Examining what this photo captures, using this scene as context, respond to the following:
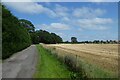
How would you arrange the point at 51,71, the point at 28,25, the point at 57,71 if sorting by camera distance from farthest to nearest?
the point at 28,25 < the point at 51,71 < the point at 57,71

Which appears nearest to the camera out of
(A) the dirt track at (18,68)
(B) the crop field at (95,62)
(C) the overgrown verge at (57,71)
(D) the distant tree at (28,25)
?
(B) the crop field at (95,62)

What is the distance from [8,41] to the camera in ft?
132

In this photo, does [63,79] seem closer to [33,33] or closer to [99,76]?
[99,76]

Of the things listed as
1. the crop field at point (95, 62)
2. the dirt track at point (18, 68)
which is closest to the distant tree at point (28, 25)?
the crop field at point (95, 62)

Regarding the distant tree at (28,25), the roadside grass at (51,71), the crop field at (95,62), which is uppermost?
the distant tree at (28,25)

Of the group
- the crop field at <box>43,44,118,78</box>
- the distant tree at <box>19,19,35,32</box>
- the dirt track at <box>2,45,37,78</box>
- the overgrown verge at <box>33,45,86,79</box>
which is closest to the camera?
the crop field at <box>43,44,118,78</box>

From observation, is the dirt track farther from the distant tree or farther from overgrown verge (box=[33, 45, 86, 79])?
the distant tree

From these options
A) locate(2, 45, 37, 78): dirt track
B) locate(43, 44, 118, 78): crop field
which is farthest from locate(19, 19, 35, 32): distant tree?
locate(2, 45, 37, 78): dirt track

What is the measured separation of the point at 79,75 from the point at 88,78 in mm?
2172

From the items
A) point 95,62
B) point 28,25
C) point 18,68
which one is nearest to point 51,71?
point 18,68

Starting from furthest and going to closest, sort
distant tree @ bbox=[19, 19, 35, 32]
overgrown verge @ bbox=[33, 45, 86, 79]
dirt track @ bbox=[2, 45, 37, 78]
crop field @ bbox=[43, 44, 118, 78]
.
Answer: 1. distant tree @ bbox=[19, 19, 35, 32]
2. dirt track @ bbox=[2, 45, 37, 78]
3. overgrown verge @ bbox=[33, 45, 86, 79]
4. crop field @ bbox=[43, 44, 118, 78]

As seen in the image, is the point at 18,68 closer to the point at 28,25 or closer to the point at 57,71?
the point at 57,71

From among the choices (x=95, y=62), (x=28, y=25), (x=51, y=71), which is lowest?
(x=51, y=71)

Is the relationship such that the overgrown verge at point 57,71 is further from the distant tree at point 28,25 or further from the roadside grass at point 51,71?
the distant tree at point 28,25
